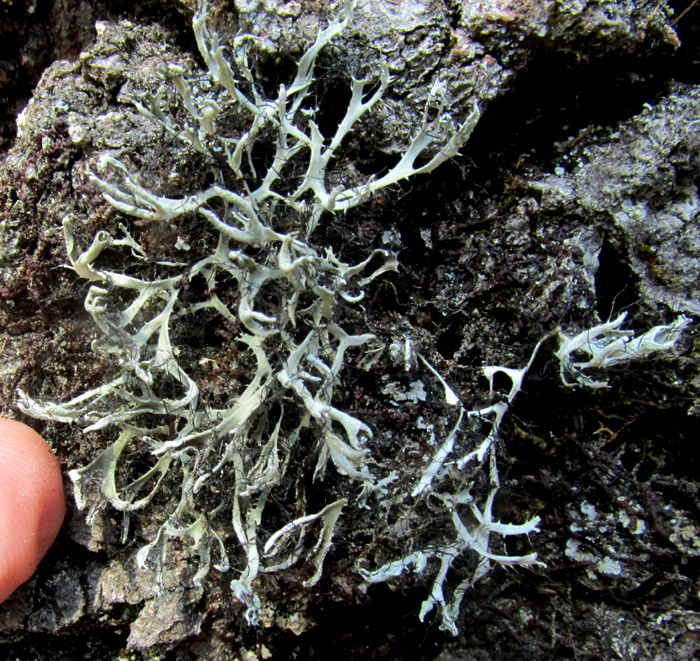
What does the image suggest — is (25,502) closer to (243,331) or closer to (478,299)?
(243,331)

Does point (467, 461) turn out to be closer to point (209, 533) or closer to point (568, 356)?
point (568, 356)

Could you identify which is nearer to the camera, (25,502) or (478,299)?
(25,502)

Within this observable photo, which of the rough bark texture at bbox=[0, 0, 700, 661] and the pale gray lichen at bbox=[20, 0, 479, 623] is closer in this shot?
the pale gray lichen at bbox=[20, 0, 479, 623]

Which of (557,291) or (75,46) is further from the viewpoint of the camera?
(75,46)

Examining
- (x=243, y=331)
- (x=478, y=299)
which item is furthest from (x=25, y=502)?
(x=478, y=299)

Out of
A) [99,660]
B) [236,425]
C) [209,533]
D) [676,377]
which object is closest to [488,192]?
[676,377]

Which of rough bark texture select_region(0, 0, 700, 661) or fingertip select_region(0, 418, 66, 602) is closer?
fingertip select_region(0, 418, 66, 602)

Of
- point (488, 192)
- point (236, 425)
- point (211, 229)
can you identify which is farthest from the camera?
point (488, 192)

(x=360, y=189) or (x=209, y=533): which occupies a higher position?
(x=360, y=189)
